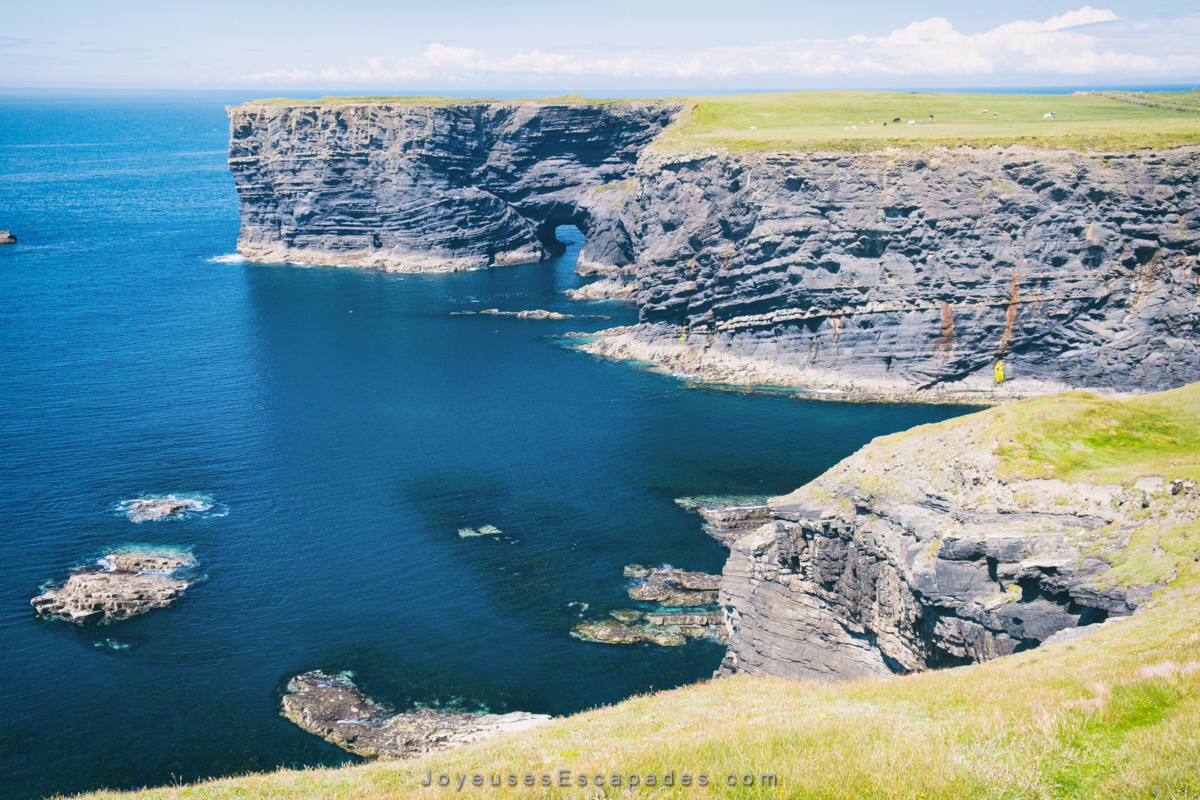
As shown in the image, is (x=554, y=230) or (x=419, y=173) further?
(x=554, y=230)

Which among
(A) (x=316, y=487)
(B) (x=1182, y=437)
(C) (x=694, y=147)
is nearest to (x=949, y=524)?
(B) (x=1182, y=437)

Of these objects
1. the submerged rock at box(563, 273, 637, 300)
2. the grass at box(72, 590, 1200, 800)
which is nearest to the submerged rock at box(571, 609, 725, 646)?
the grass at box(72, 590, 1200, 800)

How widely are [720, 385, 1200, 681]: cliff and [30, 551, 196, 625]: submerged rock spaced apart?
34503mm

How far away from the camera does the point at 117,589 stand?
52.5 meters

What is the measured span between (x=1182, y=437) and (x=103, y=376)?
3646 inches

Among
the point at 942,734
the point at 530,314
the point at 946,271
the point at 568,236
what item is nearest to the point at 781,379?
the point at 946,271

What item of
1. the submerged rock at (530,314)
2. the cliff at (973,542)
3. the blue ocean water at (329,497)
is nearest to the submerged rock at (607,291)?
the blue ocean water at (329,497)

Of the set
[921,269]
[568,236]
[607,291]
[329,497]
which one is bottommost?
[329,497]

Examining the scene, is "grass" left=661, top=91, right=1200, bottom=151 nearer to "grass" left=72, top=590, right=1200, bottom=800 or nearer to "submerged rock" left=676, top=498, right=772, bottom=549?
"submerged rock" left=676, top=498, right=772, bottom=549

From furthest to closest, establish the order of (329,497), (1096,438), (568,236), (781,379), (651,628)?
1. (568,236)
2. (781,379)
3. (329,497)
4. (651,628)
5. (1096,438)

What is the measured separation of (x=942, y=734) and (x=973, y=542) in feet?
44.2

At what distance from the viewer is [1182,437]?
1361 inches

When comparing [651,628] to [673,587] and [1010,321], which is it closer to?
[673,587]

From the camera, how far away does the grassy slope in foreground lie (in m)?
15.6
